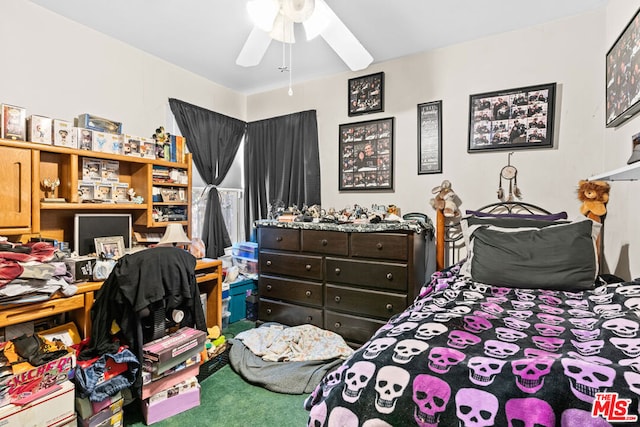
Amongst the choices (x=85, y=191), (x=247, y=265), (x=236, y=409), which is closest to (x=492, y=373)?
(x=236, y=409)

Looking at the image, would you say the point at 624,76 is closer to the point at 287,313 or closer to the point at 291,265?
the point at 291,265

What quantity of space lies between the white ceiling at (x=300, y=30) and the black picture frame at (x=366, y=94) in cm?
20

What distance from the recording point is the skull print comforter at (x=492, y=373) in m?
0.76

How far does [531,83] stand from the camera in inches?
99.1

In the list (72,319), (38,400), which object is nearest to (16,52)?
(72,319)

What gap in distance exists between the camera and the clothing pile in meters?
1.53

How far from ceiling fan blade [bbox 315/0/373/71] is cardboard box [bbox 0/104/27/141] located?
6.41 ft

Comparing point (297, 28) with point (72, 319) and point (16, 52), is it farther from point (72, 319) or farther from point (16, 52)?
point (72, 319)

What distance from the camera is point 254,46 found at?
1.94 meters

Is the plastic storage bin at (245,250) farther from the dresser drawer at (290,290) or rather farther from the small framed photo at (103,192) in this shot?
the small framed photo at (103,192)

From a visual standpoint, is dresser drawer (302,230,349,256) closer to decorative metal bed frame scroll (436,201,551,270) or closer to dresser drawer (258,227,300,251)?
dresser drawer (258,227,300,251)

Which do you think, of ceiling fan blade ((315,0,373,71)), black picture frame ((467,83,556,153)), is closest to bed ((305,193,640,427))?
black picture frame ((467,83,556,153))

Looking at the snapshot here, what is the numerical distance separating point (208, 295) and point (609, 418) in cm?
272

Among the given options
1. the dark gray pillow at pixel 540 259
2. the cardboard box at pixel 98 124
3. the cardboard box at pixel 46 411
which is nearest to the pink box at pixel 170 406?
the cardboard box at pixel 46 411
